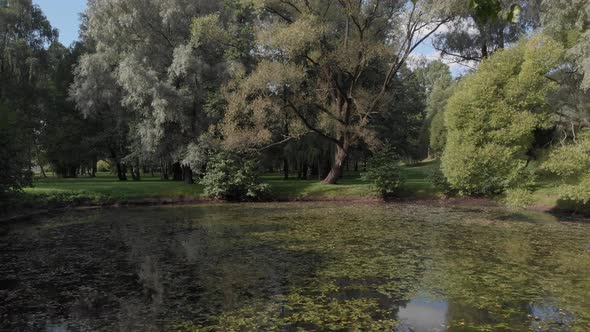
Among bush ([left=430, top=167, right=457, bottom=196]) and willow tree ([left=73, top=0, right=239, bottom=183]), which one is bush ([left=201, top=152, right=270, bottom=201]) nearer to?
willow tree ([left=73, top=0, right=239, bottom=183])

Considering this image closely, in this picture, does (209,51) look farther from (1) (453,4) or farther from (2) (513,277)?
(2) (513,277)

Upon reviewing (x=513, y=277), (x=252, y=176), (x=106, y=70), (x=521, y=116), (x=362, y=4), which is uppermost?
(x=362, y=4)

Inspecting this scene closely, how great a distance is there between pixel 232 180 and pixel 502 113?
17.3m

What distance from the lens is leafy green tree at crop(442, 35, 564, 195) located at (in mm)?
23594

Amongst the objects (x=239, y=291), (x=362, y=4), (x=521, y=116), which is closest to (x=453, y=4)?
(x=362, y=4)

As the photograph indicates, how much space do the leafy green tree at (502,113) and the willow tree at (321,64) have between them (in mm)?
7774

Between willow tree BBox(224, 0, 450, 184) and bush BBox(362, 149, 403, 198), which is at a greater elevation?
willow tree BBox(224, 0, 450, 184)

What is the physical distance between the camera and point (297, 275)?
12180mm

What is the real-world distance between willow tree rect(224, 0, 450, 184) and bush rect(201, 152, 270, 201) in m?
1.52

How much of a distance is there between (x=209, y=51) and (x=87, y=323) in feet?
94.0

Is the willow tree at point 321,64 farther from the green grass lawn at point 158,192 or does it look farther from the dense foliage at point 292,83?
the green grass lawn at point 158,192

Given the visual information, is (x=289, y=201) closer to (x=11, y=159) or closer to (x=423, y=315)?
(x=11, y=159)

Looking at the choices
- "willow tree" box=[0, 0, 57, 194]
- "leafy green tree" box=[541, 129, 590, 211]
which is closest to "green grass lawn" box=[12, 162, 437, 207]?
"willow tree" box=[0, 0, 57, 194]

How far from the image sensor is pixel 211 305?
9.72 meters
